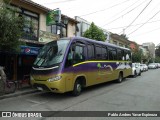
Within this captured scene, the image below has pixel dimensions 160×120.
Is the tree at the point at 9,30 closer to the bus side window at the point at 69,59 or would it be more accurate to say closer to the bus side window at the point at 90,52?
the bus side window at the point at 69,59

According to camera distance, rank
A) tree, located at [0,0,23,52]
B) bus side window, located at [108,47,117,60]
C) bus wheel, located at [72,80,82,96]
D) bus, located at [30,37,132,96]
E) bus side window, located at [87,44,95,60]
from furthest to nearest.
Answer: bus side window, located at [108,47,117,60] < bus side window, located at [87,44,95,60] < bus wheel, located at [72,80,82,96] < tree, located at [0,0,23,52] < bus, located at [30,37,132,96]

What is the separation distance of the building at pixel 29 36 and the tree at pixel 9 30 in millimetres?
2242

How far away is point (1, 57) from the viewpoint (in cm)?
1243

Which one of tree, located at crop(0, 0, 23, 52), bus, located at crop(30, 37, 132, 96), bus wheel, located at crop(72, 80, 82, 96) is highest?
tree, located at crop(0, 0, 23, 52)

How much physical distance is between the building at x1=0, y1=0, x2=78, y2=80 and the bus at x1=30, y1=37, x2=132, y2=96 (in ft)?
11.2

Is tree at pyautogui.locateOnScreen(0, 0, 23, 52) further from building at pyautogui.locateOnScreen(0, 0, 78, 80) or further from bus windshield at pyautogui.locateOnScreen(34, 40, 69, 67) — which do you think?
building at pyautogui.locateOnScreen(0, 0, 78, 80)

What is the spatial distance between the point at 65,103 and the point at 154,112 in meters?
3.47

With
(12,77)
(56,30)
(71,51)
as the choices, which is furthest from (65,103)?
(56,30)

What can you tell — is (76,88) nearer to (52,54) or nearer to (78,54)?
(78,54)

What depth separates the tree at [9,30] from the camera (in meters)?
8.38

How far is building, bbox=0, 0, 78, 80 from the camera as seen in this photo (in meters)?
12.4

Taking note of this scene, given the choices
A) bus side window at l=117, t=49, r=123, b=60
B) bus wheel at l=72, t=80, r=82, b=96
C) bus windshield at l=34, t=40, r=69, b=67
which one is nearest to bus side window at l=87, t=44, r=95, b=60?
bus wheel at l=72, t=80, r=82, b=96

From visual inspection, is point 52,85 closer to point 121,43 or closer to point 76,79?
point 76,79

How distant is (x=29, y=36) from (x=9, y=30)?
15.8 ft
